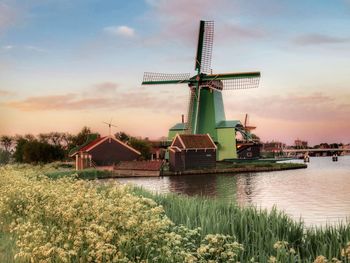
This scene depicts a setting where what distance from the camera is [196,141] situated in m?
60.4

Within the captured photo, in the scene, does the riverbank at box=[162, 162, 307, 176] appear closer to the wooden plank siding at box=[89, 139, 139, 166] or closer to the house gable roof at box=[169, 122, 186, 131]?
the wooden plank siding at box=[89, 139, 139, 166]

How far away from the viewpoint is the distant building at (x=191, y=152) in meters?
58.8

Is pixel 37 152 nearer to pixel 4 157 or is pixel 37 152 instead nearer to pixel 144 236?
pixel 4 157

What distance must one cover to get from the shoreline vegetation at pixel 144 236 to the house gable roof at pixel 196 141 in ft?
151

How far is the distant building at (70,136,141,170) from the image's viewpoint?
195ft

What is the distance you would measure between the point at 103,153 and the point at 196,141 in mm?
12370

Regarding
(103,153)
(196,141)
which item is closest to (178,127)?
(196,141)

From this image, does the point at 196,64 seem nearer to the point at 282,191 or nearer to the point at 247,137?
the point at 247,137

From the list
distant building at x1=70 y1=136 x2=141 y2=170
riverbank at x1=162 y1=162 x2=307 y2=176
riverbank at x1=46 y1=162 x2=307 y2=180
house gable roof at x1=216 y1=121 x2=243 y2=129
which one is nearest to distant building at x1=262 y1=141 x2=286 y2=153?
riverbank at x1=46 y1=162 x2=307 y2=180

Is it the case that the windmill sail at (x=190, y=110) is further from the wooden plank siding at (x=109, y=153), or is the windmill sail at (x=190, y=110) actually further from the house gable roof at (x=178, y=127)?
the wooden plank siding at (x=109, y=153)

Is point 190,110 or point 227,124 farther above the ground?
point 190,110

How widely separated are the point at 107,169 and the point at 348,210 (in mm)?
37031

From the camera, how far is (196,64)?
217 feet

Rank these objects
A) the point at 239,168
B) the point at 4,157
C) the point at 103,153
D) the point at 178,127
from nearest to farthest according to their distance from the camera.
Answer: the point at 103,153 → the point at 239,168 → the point at 178,127 → the point at 4,157
